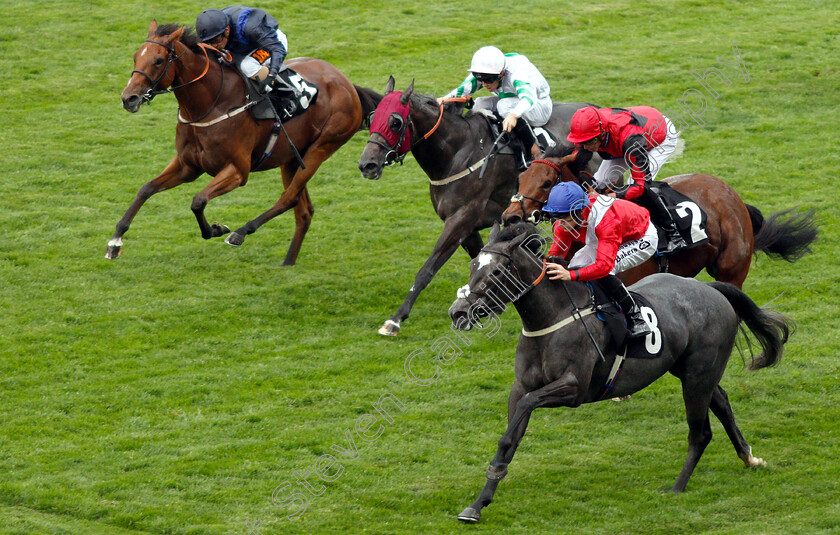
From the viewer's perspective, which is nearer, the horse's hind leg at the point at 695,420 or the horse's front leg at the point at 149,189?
the horse's hind leg at the point at 695,420

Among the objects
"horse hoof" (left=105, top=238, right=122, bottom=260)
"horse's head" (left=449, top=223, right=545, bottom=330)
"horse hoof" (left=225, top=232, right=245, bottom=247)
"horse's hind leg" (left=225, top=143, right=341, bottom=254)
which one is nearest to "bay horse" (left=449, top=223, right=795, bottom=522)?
"horse's head" (left=449, top=223, right=545, bottom=330)

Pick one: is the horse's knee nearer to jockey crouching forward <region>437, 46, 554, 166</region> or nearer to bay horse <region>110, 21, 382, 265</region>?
bay horse <region>110, 21, 382, 265</region>

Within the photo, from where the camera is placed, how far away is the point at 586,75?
709 inches

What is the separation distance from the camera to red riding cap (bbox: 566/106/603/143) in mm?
7684

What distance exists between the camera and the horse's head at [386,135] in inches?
361

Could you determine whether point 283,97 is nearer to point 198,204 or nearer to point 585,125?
point 198,204

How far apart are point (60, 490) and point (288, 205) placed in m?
4.81

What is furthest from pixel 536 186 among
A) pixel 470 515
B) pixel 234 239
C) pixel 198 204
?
pixel 198 204

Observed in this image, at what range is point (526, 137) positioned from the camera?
10.0 m

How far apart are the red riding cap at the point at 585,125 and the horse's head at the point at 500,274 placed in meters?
1.80

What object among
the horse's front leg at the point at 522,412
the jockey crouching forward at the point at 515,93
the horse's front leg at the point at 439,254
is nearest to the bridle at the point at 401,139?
the jockey crouching forward at the point at 515,93

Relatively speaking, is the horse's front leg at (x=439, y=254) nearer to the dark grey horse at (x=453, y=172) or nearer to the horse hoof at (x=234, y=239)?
the dark grey horse at (x=453, y=172)

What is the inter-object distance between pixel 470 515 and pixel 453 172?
420 centimetres

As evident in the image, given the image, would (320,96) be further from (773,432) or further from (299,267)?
(773,432)
